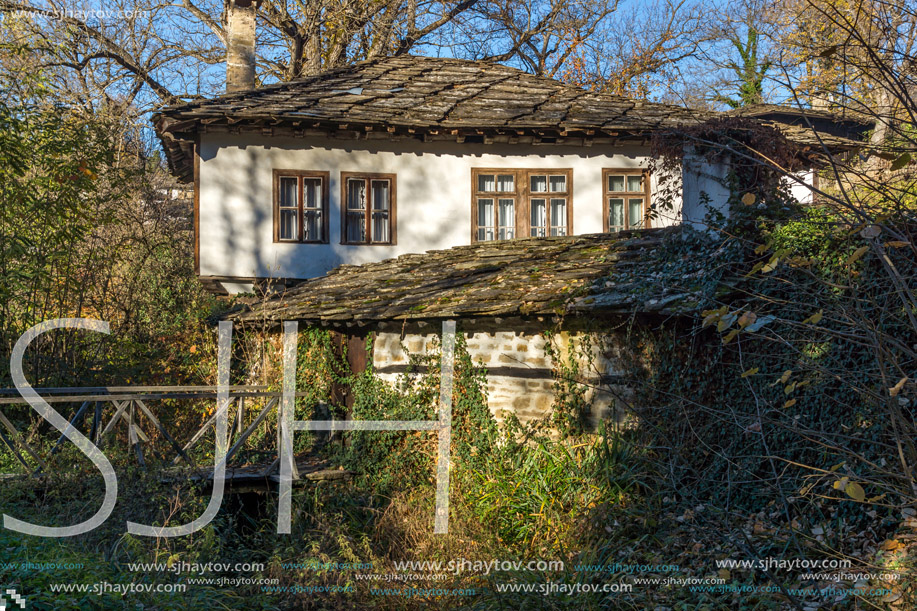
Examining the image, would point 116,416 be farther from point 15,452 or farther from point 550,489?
point 550,489

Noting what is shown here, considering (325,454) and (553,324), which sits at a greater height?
(553,324)

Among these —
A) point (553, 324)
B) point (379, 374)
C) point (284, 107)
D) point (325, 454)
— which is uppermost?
point (284, 107)

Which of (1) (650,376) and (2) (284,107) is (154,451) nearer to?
(1) (650,376)

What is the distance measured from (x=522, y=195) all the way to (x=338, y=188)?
3.14m

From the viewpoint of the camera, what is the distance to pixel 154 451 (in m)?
8.27

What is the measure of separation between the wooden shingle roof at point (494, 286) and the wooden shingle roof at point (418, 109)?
A: 2.23 m

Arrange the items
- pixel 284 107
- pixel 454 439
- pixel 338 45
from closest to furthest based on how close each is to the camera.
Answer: pixel 454 439, pixel 284 107, pixel 338 45

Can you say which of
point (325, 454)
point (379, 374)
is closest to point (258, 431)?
point (325, 454)

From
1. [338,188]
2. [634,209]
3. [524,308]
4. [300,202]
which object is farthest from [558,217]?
[524,308]

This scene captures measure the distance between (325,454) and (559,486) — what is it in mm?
4200

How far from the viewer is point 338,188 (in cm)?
1275

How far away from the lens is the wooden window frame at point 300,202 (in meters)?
12.6

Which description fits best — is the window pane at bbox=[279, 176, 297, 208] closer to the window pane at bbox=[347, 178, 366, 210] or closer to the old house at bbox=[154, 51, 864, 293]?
the old house at bbox=[154, 51, 864, 293]

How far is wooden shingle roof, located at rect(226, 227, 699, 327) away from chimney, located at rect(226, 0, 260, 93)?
531 centimetres
